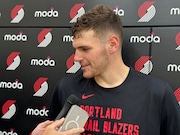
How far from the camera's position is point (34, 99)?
1527mm

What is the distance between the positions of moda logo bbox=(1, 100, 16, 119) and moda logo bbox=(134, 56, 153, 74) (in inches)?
31.3

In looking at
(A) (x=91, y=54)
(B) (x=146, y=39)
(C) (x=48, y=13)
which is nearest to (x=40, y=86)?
(C) (x=48, y=13)

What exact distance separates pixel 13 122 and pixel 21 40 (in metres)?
0.52

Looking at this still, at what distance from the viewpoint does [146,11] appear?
1.33 metres

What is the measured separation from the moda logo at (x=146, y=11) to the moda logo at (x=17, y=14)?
71 cm

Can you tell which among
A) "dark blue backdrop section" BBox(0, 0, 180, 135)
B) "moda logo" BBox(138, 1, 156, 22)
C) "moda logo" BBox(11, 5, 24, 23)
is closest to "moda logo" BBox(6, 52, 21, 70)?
"dark blue backdrop section" BBox(0, 0, 180, 135)

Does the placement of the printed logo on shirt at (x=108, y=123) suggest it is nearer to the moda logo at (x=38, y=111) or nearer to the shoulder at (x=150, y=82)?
the shoulder at (x=150, y=82)

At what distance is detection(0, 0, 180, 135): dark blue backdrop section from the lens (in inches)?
51.4

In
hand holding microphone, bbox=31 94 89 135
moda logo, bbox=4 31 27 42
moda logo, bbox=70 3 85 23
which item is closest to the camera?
hand holding microphone, bbox=31 94 89 135

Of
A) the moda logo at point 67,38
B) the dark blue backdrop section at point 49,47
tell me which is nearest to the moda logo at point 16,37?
the dark blue backdrop section at point 49,47

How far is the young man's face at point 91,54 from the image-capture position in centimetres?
109

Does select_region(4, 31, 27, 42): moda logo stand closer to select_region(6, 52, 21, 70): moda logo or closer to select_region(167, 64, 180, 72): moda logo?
select_region(6, 52, 21, 70): moda logo

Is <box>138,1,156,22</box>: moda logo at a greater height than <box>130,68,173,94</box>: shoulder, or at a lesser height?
greater

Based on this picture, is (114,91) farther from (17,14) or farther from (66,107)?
(17,14)
